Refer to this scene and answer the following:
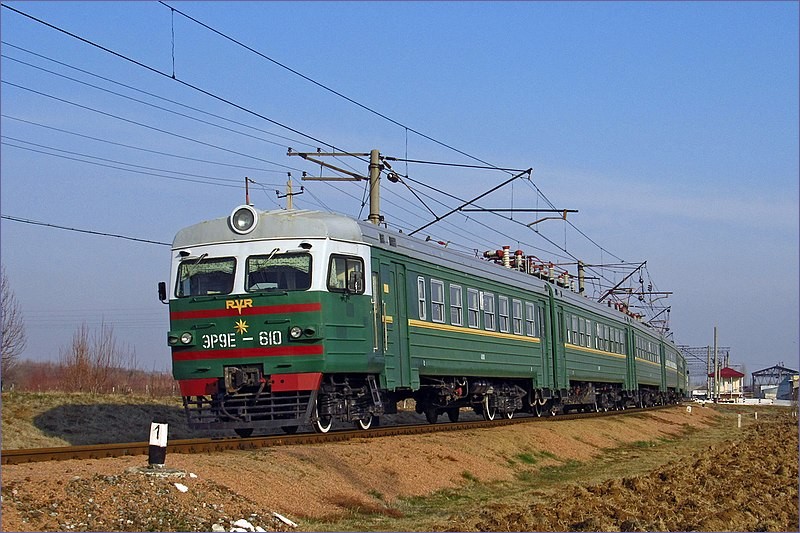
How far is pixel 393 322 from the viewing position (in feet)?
62.4

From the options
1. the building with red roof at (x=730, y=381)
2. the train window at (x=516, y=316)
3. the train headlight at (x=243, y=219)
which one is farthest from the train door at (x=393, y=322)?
the building with red roof at (x=730, y=381)

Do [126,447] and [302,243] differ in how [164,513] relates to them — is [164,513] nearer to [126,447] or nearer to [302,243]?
[126,447]

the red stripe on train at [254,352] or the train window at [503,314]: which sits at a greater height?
the train window at [503,314]

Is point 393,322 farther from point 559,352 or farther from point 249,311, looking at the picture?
point 559,352

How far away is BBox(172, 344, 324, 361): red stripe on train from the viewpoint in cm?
1664

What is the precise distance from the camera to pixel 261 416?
56.2ft

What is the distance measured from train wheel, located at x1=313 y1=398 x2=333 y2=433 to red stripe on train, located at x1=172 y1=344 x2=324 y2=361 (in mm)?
1038

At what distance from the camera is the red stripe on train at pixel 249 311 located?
55.0 feet

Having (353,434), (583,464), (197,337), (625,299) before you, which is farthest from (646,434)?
(625,299)

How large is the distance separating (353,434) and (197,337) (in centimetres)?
307

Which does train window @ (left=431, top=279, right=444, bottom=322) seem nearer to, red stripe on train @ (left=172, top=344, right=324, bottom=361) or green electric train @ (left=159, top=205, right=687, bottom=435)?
green electric train @ (left=159, top=205, right=687, bottom=435)

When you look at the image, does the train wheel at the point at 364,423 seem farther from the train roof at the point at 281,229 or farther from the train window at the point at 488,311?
the train window at the point at 488,311

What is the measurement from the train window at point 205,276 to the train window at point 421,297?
14.1 ft

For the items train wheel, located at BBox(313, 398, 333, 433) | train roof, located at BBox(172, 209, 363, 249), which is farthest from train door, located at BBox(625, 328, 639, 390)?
train roof, located at BBox(172, 209, 363, 249)
